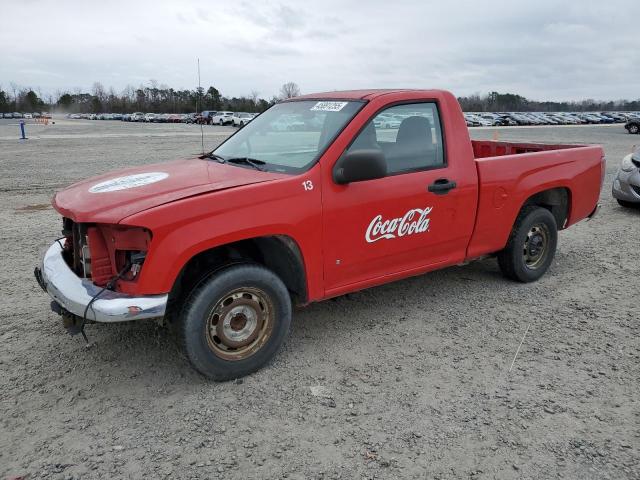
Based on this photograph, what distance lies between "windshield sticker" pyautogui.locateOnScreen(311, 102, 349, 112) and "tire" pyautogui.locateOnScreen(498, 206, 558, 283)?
7.11 ft

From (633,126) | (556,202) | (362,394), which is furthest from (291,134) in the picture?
(633,126)

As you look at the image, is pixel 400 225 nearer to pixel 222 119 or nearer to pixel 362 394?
pixel 362 394

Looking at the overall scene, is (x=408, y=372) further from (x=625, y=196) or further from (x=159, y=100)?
(x=159, y=100)

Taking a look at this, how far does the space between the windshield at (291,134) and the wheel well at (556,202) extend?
91.0 inches

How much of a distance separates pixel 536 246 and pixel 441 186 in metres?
1.72

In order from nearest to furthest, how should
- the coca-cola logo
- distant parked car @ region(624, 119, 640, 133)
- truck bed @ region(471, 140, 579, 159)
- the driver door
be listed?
the driver door, the coca-cola logo, truck bed @ region(471, 140, 579, 159), distant parked car @ region(624, 119, 640, 133)

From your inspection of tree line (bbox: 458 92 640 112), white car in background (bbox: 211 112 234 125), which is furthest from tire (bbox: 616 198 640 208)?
tree line (bbox: 458 92 640 112)

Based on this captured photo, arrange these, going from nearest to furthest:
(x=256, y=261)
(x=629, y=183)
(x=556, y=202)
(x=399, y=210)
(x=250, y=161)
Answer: (x=256, y=261) → (x=399, y=210) → (x=250, y=161) → (x=556, y=202) → (x=629, y=183)

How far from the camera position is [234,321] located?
3.53m

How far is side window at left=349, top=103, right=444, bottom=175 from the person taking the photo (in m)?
4.05

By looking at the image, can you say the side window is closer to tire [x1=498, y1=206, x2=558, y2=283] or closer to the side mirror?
the side mirror

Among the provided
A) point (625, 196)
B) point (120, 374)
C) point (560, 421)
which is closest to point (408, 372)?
point (560, 421)

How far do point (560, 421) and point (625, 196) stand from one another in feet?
23.7

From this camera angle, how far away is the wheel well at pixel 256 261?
3.57m
